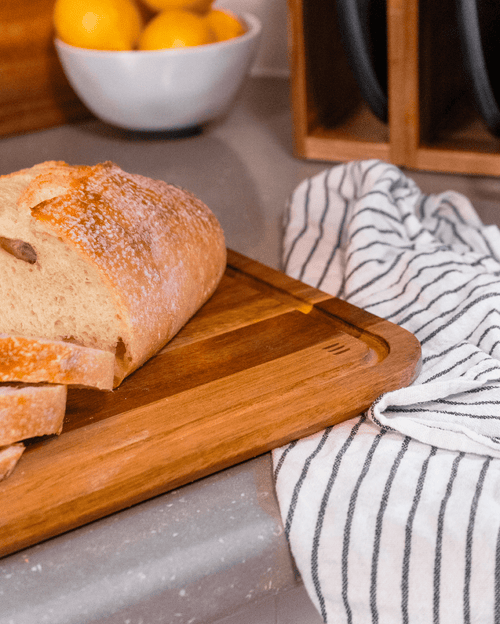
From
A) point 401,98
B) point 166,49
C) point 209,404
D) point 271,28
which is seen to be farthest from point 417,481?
point 271,28

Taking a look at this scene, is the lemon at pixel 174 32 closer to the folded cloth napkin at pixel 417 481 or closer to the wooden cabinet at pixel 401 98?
the wooden cabinet at pixel 401 98

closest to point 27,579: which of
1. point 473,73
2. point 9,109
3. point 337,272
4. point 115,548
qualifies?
point 115,548

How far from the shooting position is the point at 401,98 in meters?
1.36

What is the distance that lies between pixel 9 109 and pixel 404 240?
1.12 metres

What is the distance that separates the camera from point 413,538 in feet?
2.03

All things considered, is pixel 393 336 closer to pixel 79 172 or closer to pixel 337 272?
pixel 337 272

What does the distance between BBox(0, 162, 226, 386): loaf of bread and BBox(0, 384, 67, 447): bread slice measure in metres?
0.11

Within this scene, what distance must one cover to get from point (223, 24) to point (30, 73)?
0.51 metres

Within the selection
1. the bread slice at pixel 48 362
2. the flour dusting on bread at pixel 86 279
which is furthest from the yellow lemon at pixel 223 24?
the bread slice at pixel 48 362

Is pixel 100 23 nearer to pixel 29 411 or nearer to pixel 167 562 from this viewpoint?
pixel 29 411

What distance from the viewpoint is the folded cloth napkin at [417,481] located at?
612 mm

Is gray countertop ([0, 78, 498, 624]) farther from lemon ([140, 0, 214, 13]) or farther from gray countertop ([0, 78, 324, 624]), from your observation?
lemon ([140, 0, 214, 13])

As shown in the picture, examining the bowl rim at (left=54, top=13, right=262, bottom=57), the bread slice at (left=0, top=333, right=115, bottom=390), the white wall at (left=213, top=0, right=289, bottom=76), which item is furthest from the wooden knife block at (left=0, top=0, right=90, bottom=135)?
the bread slice at (left=0, top=333, right=115, bottom=390)

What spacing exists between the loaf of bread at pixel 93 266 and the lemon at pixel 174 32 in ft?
2.07
